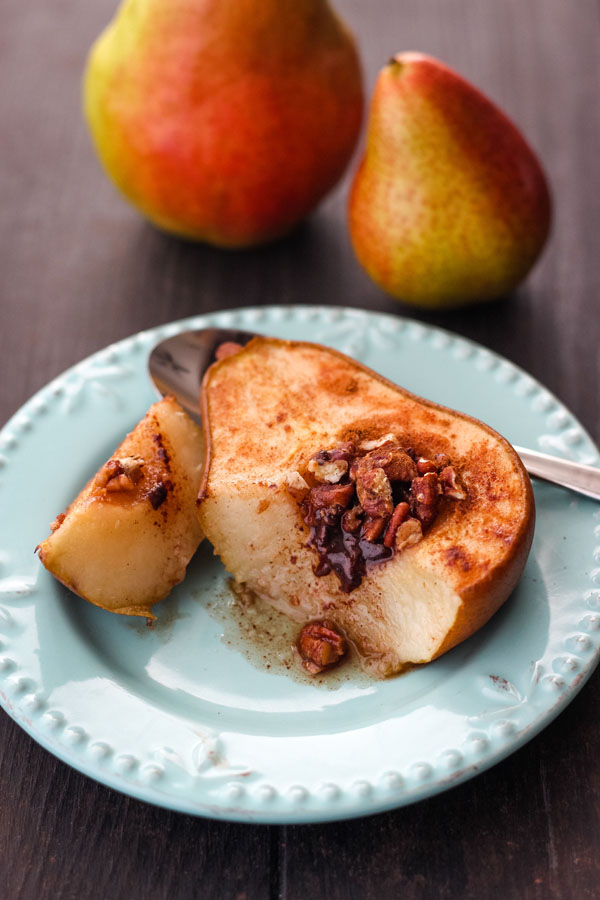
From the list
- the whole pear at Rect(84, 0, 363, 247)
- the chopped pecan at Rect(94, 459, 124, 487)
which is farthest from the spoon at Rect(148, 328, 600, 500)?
the whole pear at Rect(84, 0, 363, 247)

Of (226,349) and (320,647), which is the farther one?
(226,349)

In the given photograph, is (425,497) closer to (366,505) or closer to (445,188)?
(366,505)

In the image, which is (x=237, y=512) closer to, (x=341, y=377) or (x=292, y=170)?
(x=341, y=377)

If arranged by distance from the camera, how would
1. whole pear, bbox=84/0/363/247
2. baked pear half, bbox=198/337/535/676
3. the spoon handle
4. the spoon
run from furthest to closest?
whole pear, bbox=84/0/363/247 < the spoon < the spoon handle < baked pear half, bbox=198/337/535/676

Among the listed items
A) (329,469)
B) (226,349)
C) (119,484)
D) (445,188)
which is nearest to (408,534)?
(329,469)

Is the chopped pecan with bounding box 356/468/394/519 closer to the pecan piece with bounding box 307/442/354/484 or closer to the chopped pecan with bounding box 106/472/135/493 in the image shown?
the pecan piece with bounding box 307/442/354/484

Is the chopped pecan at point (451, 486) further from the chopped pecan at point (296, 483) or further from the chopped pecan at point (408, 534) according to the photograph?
the chopped pecan at point (296, 483)
